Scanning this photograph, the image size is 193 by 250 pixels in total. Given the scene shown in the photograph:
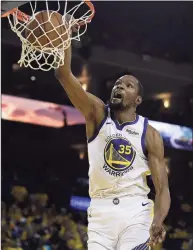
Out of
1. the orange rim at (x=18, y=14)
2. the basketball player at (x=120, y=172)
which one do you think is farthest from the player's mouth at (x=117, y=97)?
the orange rim at (x=18, y=14)

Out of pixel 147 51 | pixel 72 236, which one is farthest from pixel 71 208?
pixel 147 51

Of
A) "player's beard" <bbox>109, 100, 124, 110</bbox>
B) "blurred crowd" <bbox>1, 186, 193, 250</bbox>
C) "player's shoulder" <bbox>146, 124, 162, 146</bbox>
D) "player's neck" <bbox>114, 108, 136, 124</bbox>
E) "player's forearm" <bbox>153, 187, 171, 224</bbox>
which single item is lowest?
"blurred crowd" <bbox>1, 186, 193, 250</bbox>

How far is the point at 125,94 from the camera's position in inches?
136

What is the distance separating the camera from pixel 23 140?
1005cm

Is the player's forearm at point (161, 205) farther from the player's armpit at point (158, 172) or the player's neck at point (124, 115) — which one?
the player's neck at point (124, 115)

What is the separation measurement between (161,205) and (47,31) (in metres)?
1.19

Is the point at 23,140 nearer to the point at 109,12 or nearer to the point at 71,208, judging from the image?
the point at 71,208

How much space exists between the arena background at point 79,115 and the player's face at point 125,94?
5874 mm

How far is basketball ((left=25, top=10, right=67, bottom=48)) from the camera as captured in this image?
307 centimetres

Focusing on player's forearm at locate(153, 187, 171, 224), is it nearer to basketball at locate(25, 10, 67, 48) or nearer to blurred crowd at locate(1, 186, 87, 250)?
basketball at locate(25, 10, 67, 48)

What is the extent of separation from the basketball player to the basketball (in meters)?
0.15

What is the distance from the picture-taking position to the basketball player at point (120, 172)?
324 cm

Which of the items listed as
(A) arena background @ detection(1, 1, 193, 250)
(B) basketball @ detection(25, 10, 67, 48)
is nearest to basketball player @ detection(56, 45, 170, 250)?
(B) basketball @ detection(25, 10, 67, 48)

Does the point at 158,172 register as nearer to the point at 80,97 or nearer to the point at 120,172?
the point at 120,172
